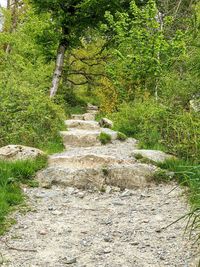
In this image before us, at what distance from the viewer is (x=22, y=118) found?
8320mm

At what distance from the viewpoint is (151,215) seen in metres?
4.96

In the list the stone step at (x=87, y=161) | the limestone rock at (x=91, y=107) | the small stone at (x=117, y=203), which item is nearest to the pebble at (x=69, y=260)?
the small stone at (x=117, y=203)

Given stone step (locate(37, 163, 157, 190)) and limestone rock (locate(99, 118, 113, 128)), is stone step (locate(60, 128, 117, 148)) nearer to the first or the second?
limestone rock (locate(99, 118, 113, 128))

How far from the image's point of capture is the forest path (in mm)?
3754

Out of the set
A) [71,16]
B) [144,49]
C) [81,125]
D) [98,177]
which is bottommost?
[98,177]

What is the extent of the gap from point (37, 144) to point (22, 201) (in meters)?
→ 3.39

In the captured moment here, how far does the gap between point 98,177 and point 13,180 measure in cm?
140

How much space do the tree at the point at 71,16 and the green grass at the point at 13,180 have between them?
28.3ft

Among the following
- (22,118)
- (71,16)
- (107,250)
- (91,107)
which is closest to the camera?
(107,250)

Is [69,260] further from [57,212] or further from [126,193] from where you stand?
[126,193]

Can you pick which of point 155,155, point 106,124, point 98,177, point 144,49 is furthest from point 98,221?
point 144,49

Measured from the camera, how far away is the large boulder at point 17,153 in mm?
6820

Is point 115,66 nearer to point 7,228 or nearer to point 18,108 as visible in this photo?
point 18,108

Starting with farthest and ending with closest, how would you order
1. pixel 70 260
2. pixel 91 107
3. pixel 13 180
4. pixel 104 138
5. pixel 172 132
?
pixel 91 107 < pixel 104 138 < pixel 172 132 < pixel 13 180 < pixel 70 260
